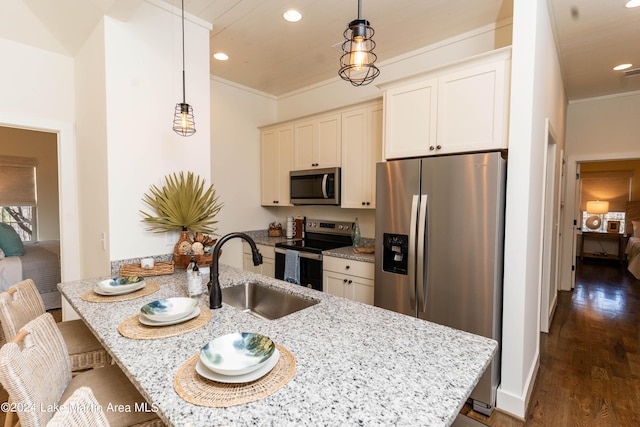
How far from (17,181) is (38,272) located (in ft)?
7.60

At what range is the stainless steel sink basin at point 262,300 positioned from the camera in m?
1.71

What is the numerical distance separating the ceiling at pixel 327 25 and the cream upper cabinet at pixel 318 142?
0.63 m

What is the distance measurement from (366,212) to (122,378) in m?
2.70

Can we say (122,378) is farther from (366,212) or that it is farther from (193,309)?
(366,212)

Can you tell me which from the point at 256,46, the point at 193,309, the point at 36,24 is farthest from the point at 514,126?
the point at 36,24

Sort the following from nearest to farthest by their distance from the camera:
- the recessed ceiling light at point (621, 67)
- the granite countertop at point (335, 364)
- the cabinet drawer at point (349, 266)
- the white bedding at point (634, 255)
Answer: the granite countertop at point (335, 364), the cabinet drawer at point (349, 266), the recessed ceiling light at point (621, 67), the white bedding at point (634, 255)

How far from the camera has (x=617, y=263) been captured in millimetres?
6711

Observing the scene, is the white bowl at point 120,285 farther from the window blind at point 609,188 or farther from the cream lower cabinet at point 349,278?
the window blind at point 609,188

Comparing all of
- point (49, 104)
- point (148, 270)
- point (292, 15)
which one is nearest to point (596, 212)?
point (292, 15)

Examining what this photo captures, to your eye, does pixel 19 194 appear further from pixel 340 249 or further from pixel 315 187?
pixel 340 249

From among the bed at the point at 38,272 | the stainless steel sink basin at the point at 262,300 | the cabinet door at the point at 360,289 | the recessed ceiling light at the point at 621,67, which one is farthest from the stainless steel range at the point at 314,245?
A: the recessed ceiling light at the point at 621,67

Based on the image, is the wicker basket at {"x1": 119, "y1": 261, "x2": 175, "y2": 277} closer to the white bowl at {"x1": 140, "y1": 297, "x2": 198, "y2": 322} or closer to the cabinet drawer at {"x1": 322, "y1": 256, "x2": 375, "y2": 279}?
the white bowl at {"x1": 140, "y1": 297, "x2": 198, "y2": 322}

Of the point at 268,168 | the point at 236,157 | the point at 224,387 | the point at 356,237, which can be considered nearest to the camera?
the point at 224,387

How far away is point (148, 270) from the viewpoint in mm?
2029
